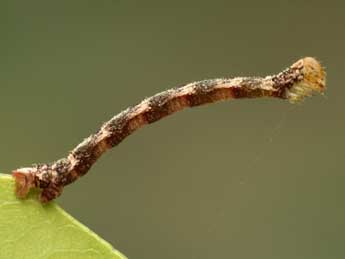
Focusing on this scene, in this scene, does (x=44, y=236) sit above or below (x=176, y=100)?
below

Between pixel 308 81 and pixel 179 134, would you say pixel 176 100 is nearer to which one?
pixel 308 81

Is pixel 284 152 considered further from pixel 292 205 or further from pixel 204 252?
pixel 204 252

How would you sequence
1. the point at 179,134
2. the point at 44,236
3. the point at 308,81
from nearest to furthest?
the point at 44,236 → the point at 308,81 → the point at 179,134

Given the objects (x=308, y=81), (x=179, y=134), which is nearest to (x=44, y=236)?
(x=308, y=81)

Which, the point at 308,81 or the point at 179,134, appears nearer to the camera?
the point at 308,81

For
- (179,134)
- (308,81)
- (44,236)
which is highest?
(179,134)

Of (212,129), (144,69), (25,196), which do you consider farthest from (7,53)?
(25,196)
